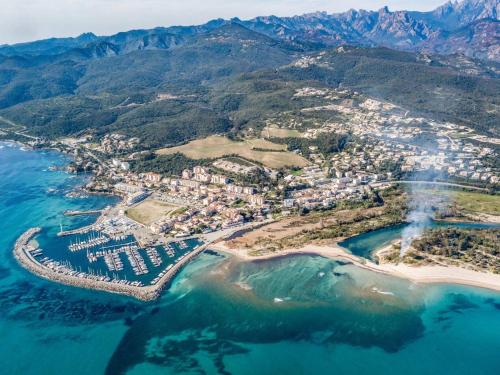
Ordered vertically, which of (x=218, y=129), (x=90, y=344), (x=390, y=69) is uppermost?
(x=390, y=69)

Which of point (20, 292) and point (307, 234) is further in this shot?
point (307, 234)

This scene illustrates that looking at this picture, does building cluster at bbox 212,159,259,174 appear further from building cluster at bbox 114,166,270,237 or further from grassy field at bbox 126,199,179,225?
grassy field at bbox 126,199,179,225

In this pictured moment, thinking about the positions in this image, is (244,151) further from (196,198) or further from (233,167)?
(196,198)

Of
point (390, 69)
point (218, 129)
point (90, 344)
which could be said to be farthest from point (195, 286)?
point (390, 69)

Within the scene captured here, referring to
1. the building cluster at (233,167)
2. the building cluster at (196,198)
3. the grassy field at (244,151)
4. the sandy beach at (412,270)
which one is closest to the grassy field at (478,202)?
the sandy beach at (412,270)

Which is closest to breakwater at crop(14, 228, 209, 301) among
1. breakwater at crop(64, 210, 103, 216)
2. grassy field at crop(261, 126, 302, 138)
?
breakwater at crop(64, 210, 103, 216)

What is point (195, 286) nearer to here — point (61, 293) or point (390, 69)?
point (61, 293)

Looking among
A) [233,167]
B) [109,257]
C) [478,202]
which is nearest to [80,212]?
[109,257]
